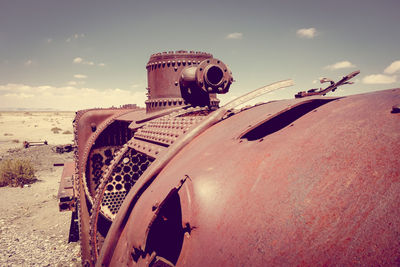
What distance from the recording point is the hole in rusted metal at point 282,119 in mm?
1711

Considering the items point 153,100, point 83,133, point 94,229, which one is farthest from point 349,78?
point 83,133

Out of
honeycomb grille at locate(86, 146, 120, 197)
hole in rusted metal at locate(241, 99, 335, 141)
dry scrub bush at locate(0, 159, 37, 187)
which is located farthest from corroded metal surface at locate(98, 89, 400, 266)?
dry scrub bush at locate(0, 159, 37, 187)

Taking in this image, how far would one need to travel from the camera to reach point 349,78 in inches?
80.7

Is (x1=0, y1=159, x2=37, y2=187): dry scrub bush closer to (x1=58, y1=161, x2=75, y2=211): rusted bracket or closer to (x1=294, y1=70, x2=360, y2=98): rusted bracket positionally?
(x1=58, y1=161, x2=75, y2=211): rusted bracket

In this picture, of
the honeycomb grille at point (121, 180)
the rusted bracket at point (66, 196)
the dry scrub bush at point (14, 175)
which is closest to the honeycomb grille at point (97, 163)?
Answer: the honeycomb grille at point (121, 180)

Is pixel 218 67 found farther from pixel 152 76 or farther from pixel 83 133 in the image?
pixel 83 133

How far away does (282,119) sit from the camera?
184cm

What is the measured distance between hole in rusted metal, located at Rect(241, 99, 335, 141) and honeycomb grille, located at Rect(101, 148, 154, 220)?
80.8 inches

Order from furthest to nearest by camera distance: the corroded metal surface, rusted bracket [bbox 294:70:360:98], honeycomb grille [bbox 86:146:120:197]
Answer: honeycomb grille [bbox 86:146:120:197], rusted bracket [bbox 294:70:360:98], the corroded metal surface

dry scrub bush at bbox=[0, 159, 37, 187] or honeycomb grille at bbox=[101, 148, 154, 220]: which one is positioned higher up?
honeycomb grille at bbox=[101, 148, 154, 220]

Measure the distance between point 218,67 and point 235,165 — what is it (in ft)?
5.56

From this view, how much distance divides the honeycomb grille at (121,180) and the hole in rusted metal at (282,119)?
2052 millimetres

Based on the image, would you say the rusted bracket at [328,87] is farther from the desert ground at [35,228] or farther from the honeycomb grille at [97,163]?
the desert ground at [35,228]

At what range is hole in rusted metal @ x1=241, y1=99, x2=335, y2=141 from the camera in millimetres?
A: 1711
